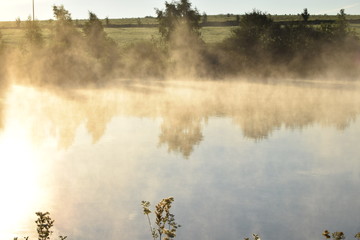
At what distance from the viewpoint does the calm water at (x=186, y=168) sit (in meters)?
11.4

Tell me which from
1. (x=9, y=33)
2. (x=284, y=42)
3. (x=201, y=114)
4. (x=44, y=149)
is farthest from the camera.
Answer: (x=9, y=33)

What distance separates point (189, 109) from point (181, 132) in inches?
320

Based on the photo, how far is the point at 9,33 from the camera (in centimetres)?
9931

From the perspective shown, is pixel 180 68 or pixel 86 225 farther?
pixel 180 68

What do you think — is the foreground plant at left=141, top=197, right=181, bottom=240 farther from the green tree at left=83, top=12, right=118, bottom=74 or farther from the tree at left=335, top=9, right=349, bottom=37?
the tree at left=335, top=9, right=349, bottom=37

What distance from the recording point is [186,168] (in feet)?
53.0

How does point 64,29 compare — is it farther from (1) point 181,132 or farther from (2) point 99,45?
(1) point 181,132

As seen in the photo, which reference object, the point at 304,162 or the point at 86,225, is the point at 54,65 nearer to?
the point at 304,162

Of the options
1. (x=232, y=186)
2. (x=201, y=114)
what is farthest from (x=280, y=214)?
(x=201, y=114)

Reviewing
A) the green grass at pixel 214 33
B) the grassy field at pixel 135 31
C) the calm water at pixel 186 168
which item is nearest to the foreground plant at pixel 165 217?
the calm water at pixel 186 168

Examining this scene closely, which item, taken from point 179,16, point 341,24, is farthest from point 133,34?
point 341,24

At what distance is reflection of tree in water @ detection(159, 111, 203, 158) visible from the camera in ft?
65.9

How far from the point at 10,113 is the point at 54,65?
2312 cm

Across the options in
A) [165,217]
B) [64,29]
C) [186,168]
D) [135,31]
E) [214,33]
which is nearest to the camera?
[165,217]
